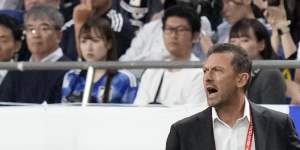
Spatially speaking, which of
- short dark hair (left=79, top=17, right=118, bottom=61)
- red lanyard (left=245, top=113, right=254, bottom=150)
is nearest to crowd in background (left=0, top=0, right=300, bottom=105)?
short dark hair (left=79, top=17, right=118, bottom=61)

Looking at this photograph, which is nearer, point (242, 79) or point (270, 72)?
point (242, 79)

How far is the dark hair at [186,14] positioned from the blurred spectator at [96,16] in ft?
1.78

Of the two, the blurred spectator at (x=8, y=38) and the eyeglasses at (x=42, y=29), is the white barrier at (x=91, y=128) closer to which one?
the eyeglasses at (x=42, y=29)

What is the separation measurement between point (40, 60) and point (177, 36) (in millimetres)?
1294

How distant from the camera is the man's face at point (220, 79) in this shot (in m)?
4.64

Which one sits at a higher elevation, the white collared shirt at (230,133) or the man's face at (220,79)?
the man's face at (220,79)

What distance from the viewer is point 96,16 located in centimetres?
841

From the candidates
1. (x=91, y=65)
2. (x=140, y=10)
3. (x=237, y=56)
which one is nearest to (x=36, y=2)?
(x=140, y=10)

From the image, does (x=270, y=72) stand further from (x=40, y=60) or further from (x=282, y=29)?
(x=40, y=60)

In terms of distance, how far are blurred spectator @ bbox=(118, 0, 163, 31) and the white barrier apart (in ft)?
6.00

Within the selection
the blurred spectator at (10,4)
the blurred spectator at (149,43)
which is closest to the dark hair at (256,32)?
the blurred spectator at (149,43)

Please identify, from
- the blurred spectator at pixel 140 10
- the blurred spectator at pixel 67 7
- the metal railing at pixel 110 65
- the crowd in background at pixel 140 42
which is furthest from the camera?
the blurred spectator at pixel 67 7

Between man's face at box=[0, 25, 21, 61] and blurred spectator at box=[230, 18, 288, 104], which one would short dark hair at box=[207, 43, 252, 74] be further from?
man's face at box=[0, 25, 21, 61]

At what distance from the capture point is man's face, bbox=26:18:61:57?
26.7 ft
